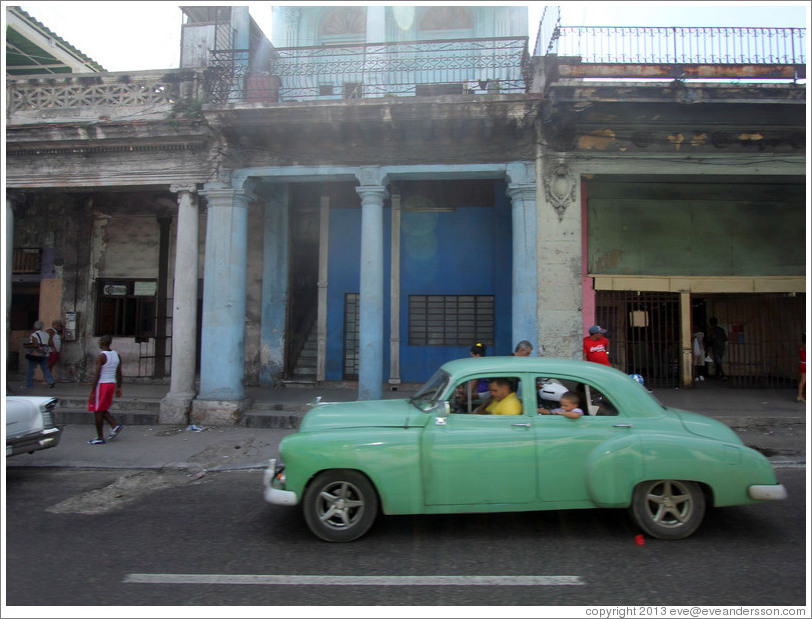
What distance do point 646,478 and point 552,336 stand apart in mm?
4928

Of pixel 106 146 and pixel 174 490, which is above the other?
pixel 106 146

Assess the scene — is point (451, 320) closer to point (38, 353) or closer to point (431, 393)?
point (431, 393)

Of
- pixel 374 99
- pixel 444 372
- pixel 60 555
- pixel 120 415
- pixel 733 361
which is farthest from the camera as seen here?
pixel 733 361

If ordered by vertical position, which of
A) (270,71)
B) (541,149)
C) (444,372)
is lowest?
(444,372)

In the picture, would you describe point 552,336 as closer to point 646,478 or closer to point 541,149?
point 541,149

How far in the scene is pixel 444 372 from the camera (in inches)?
191

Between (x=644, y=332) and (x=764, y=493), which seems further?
(x=644, y=332)

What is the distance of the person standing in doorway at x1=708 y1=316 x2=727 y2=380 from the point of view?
Result: 12.5 m

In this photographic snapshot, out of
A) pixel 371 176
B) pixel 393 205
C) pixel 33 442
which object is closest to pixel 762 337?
pixel 393 205

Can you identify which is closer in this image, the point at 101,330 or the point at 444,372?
the point at 444,372

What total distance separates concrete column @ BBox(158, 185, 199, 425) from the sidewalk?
783mm

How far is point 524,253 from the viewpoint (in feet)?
29.8

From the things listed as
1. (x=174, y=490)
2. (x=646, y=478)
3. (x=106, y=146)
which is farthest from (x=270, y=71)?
(x=646, y=478)

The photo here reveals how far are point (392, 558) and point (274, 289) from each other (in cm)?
888
